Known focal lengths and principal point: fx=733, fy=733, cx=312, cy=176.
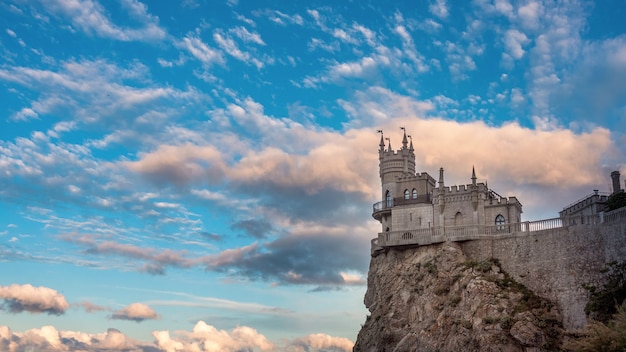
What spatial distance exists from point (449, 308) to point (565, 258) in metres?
10.1

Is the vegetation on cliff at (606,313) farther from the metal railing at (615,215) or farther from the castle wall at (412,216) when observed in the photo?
the castle wall at (412,216)

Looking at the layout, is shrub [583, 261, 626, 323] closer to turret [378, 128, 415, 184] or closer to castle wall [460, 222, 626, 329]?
castle wall [460, 222, 626, 329]

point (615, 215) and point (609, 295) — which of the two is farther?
point (615, 215)

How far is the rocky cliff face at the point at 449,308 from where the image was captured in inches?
2186

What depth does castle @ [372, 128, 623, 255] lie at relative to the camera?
65.6 metres

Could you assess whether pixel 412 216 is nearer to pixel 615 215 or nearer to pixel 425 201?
pixel 425 201

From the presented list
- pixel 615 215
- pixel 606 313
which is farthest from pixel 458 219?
pixel 606 313

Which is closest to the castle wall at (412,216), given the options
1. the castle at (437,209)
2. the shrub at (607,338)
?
the castle at (437,209)

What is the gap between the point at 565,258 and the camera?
5825 centimetres

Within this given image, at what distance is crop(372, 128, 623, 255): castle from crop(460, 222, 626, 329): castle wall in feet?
4.30

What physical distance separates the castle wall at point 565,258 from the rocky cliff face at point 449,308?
3.50ft

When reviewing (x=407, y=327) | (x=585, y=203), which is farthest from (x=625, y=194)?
(x=407, y=327)

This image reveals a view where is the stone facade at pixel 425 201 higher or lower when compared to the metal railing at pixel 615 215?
higher

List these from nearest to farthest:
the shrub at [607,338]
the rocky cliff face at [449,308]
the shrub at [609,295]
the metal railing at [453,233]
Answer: the shrub at [607,338], the shrub at [609,295], the rocky cliff face at [449,308], the metal railing at [453,233]
